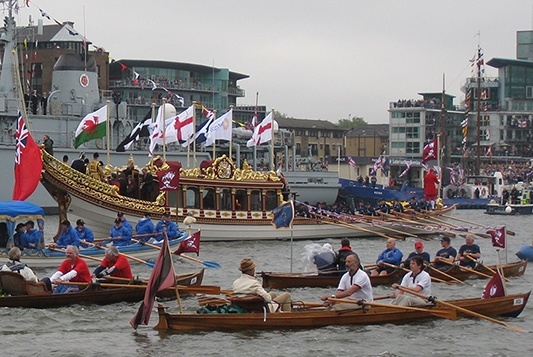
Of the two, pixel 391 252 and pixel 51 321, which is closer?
pixel 51 321

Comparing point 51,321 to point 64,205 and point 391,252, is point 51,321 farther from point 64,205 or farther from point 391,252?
point 64,205

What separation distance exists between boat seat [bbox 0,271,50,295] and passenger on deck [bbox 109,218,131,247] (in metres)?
9.71

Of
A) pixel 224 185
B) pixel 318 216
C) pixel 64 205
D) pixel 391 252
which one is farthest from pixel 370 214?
pixel 391 252

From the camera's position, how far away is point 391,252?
3033 cm

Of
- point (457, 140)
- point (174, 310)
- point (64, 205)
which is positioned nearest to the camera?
point (174, 310)

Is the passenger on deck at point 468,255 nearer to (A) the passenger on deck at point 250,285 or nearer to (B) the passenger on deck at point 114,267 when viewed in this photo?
(B) the passenger on deck at point 114,267

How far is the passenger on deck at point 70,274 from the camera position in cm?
2561

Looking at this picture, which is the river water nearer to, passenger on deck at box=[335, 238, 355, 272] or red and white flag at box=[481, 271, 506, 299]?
red and white flag at box=[481, 271, 506, 299]

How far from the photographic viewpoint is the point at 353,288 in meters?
22.8

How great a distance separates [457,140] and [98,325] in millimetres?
109329

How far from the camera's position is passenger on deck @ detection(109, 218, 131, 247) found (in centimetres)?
3519

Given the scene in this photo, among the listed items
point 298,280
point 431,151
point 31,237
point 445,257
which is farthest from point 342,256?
point 431,151

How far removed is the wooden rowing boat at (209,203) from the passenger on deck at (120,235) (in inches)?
251

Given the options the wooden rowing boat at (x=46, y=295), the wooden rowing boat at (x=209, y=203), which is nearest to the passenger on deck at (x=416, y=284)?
the wooden rowing boat at (x=46, y=295)
